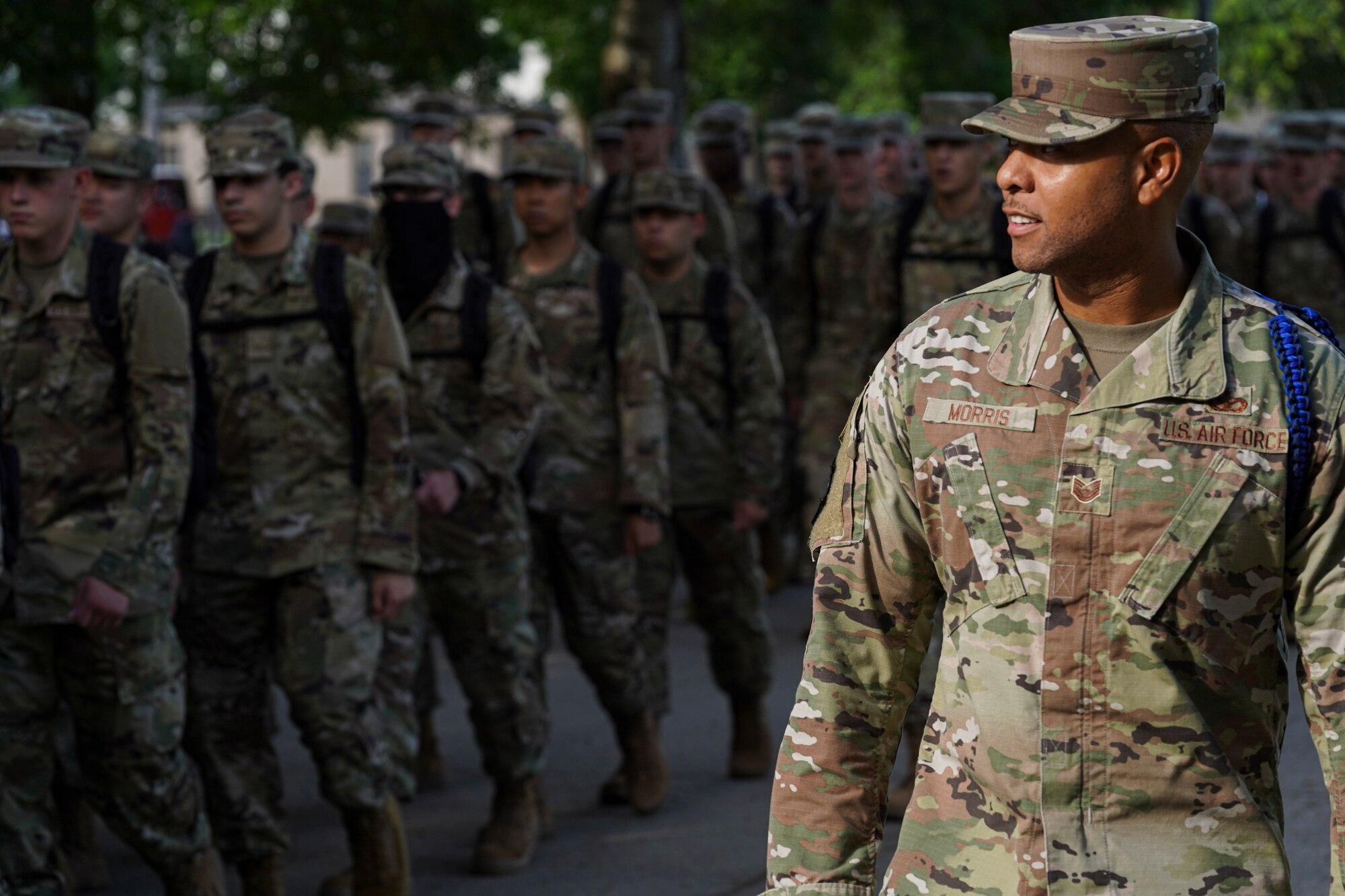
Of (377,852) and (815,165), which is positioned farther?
(815,165)

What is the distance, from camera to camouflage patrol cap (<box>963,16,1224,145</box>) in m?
2.60

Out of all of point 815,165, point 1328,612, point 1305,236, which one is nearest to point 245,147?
point 1328,612

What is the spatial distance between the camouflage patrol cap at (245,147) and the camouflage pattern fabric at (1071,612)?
11.5ft

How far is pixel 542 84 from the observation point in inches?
1221

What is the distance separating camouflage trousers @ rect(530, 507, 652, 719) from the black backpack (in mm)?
1468

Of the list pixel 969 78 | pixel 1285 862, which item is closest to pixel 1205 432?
pixel 1285 862

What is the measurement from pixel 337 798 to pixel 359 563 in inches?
26.6

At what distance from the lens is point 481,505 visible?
6.68 metres

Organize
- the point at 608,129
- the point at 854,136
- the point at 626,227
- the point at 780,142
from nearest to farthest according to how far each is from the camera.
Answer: the point at 626,227
the point at 854,136
the point at 608,129
the point at 780,142

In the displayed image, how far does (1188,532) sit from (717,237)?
7533mm

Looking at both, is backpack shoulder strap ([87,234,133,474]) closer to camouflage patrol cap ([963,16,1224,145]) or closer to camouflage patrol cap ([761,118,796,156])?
camouflage patrol cap ([963,16,1224,145])

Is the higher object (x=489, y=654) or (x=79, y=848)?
(x=489, y=654)

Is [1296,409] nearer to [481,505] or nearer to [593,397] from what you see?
[481,505]

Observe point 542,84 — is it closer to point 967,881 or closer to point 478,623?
point 478,623
